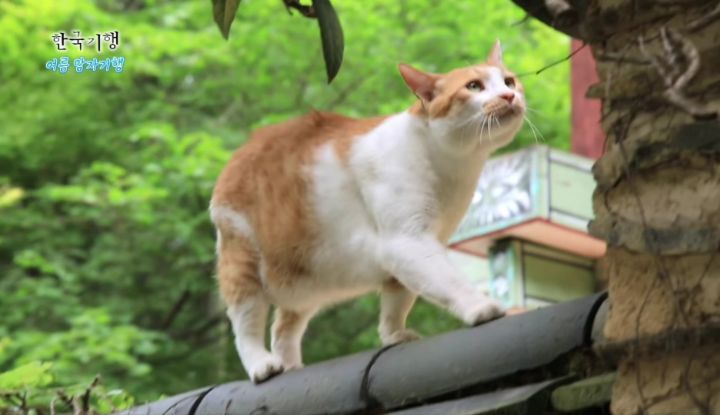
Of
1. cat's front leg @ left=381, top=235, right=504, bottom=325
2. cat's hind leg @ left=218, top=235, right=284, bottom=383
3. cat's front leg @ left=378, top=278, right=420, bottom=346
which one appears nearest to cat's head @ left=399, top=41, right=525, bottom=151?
cat's front leg @ left=381, top=235, right=504, bottom=325

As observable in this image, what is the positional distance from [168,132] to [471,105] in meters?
3.56

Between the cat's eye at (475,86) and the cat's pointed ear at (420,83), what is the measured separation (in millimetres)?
75

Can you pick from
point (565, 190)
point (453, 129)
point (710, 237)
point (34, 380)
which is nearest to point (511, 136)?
point (453, 129)

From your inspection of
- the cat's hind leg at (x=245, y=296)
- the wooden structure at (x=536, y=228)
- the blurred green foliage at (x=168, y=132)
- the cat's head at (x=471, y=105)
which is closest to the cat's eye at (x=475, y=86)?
the cat's head at (x=471, y=105)

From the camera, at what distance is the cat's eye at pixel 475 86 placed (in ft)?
5.69

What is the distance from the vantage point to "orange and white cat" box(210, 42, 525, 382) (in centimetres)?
169

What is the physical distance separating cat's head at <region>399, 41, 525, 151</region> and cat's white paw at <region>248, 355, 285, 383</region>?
469 mm

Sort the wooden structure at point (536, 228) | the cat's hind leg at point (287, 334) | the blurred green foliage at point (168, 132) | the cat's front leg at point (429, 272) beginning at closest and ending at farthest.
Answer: the cat's front leg at point (429, 272)
the cat's hind leg at point (287, 334)
the wooden structure at point (536, 228)
the blurred green foliage at point (168, 132)

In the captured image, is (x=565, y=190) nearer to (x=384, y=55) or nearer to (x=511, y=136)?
(x=511, y=136)

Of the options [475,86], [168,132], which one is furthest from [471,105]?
[168,132]

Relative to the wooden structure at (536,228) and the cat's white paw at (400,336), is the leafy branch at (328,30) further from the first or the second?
the wooden structure at (536,228)

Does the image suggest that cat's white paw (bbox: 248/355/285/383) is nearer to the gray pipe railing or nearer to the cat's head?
→ the gray pipe railing

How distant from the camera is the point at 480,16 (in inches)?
225

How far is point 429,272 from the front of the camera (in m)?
1.63
